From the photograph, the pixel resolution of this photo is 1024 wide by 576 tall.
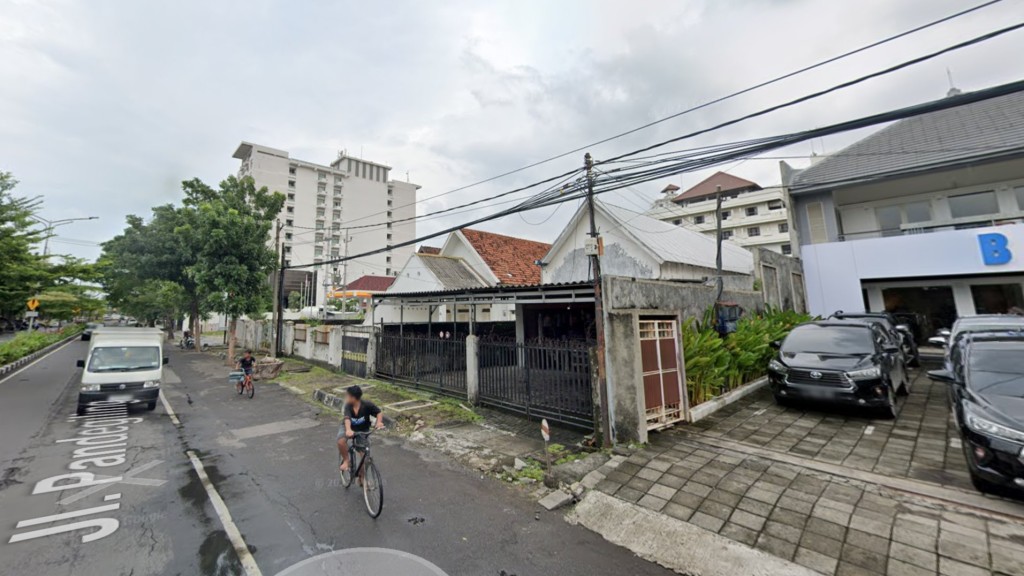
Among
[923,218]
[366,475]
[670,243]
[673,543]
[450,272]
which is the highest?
[923,218]

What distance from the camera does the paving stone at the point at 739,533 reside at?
11.8 feet

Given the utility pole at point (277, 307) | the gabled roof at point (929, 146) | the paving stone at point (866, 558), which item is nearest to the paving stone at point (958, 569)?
the paving stone at point (866, 558)

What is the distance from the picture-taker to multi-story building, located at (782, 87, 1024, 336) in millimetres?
12688

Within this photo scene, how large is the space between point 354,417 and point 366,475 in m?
0.75

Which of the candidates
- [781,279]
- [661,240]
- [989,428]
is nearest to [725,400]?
[989,428]

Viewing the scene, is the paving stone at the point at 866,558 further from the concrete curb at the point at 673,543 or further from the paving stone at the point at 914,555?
the concrete curb at the point at 673,543

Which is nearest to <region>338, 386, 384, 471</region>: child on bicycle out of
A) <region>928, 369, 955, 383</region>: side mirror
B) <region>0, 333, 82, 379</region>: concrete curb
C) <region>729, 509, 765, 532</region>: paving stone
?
<region>729, 509, 765, 532</region>: paving stone

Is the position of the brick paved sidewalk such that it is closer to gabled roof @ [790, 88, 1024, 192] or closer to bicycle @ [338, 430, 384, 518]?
A: bicycle @ [338, 430, 384, 518]

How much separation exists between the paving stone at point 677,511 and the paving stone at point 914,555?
63.4 inches

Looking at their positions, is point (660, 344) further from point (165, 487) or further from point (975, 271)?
point (975, 271)

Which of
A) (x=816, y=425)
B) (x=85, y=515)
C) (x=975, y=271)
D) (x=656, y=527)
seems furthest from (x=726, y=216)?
(x=85, y=515)

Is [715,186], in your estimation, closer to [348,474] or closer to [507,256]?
[507,256]

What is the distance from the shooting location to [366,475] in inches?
176

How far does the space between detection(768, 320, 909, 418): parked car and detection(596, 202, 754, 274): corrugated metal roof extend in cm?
556
